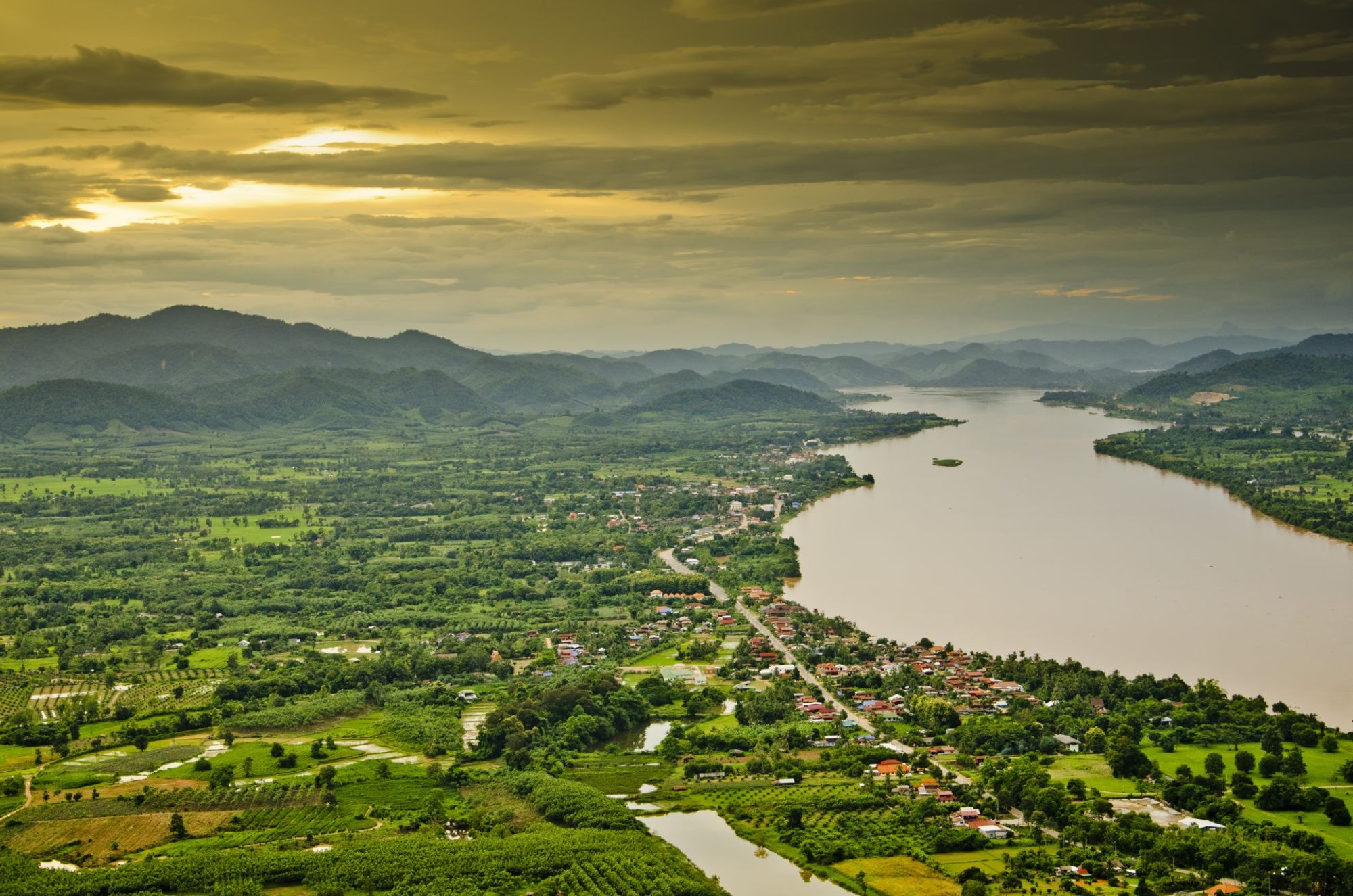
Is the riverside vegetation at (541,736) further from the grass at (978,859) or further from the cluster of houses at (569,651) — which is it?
the cluster of houses at (569,651)

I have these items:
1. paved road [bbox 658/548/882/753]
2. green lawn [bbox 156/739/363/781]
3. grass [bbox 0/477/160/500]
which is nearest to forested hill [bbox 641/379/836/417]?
grass [bbox 0/477/160/500]

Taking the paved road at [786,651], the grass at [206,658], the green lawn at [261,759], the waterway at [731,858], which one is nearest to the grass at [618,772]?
the waterway at [731,858]

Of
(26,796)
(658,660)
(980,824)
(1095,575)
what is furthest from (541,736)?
(1095,575)

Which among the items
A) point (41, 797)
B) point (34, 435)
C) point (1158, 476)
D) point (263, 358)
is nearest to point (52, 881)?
point (41, 797)

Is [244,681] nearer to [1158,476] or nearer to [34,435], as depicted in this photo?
[1158,476]

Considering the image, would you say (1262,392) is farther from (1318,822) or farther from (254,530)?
(1318,822)

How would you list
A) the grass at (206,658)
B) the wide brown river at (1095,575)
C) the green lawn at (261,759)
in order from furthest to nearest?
the grass at (206,658) → the wide brown river at (1095,575) → the green lawn at (261,759)

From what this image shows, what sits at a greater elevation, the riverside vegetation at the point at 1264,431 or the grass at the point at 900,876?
the riverside vegetation at the point at 1264,431
